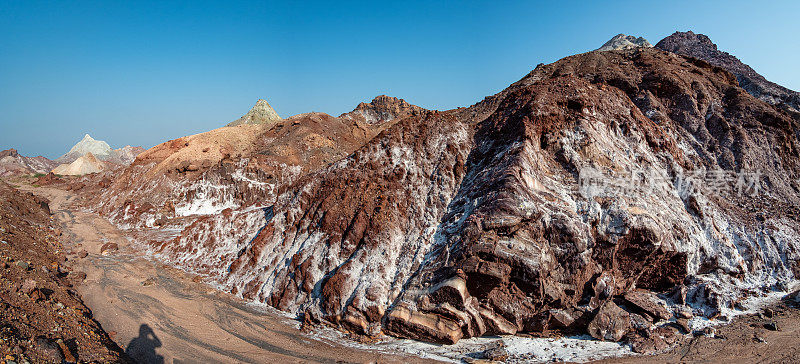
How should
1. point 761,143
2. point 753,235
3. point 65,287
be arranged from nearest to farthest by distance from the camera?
point 65,287 < point 753,235 < point 761,143

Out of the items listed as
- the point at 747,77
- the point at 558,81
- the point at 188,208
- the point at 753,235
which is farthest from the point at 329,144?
the point at 747,77

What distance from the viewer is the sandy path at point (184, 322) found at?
809 centimetres

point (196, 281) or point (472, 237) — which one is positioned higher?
point (472, 237)

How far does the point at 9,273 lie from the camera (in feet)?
28.9

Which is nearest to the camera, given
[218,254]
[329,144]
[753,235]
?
[753,235]

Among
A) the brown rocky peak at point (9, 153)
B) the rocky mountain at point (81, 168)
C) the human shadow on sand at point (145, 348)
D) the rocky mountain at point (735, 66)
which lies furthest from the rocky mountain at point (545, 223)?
the brown rocky peak at point (9, 153)

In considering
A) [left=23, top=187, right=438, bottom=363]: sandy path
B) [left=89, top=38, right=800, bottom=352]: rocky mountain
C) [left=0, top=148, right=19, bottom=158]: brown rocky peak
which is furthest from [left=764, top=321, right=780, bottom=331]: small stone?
[left=0, top=148, right=19, bottom=158]: brown rocky peak

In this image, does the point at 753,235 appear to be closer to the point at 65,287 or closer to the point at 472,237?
the point at 472,237

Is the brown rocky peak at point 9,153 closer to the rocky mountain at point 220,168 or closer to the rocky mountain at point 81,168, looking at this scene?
the rocky mountain at point 81,168

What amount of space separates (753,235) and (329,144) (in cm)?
2535

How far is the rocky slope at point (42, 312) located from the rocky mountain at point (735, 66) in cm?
2949

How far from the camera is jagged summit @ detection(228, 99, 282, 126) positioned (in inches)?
1637

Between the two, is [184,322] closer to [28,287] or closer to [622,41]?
[28,287]

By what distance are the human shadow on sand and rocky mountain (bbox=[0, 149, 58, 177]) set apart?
61.9m
